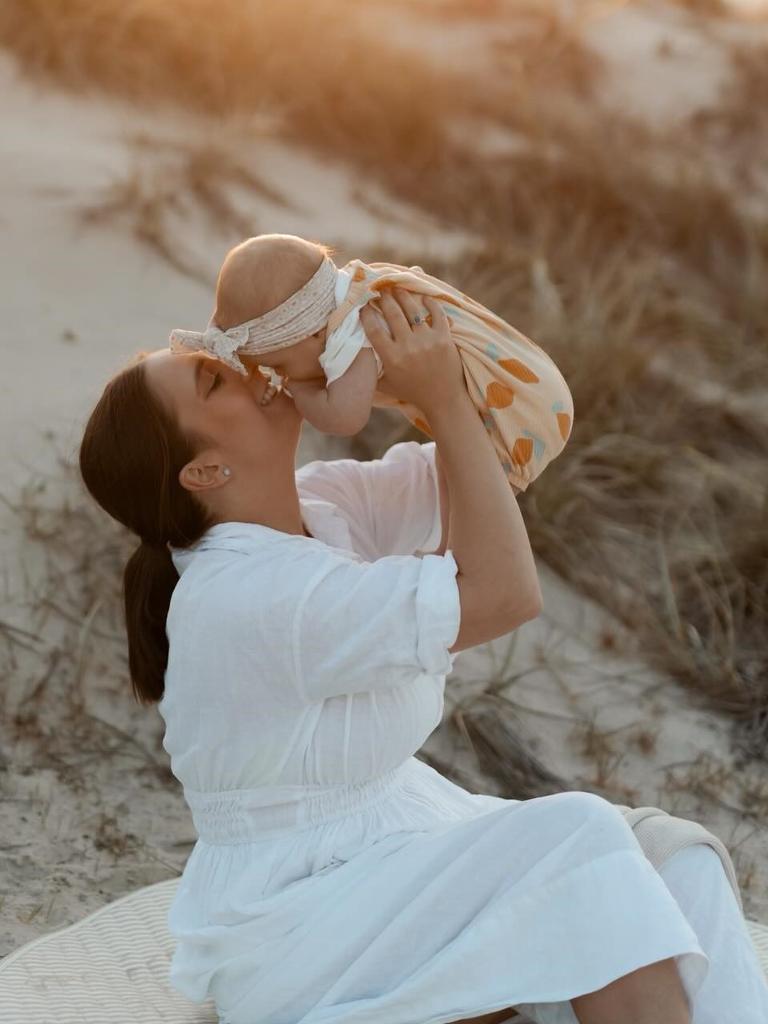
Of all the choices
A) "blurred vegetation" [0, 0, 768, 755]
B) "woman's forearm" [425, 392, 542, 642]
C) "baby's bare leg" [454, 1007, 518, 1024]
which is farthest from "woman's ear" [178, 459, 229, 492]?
Answer: "blurred vegetation" [0, 0, 768, 755]

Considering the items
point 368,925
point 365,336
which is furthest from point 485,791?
point 365,336

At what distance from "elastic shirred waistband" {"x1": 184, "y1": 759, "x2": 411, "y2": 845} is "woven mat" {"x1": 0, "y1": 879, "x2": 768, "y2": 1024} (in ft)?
1.67

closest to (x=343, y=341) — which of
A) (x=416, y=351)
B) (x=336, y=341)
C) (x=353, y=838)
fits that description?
(x=336, y=341)

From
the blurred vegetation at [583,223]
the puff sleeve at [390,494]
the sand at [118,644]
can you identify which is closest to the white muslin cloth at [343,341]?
the puff sleeve at [390,494]

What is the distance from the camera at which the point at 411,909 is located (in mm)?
2096

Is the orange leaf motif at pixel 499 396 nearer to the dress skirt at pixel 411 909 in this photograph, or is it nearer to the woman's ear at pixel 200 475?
the woman's ear at pixel 200 475

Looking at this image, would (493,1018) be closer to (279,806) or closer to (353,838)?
(353,838)

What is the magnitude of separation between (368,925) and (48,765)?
5.52 ft

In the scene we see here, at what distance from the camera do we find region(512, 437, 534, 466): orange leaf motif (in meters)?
2.26

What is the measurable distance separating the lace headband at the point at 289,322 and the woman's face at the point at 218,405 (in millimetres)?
72

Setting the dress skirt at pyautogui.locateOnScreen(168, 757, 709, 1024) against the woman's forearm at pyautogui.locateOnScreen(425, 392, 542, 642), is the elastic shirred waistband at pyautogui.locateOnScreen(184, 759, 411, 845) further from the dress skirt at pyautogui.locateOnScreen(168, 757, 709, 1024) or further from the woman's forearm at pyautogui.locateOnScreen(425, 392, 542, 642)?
the woman's forearm at pyautogui.locateOnScreen(425, 392, 542, 642)

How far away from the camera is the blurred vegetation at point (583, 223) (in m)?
4.55

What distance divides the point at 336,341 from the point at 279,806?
0.71 metres

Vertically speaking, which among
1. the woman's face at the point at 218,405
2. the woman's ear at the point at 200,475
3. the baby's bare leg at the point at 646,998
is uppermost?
the woman's face at the point at 218,405
